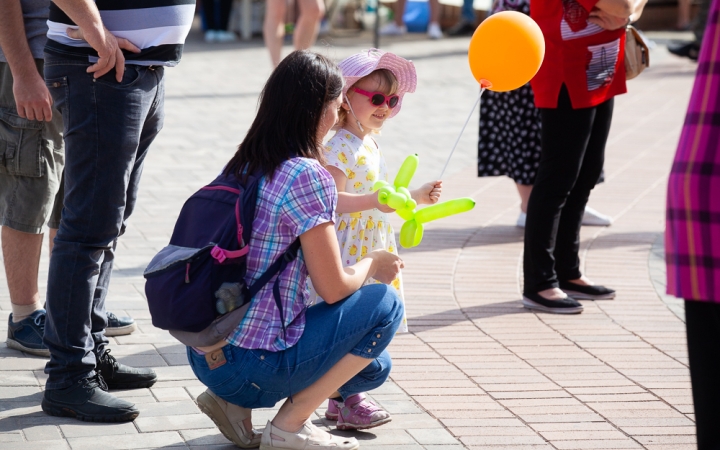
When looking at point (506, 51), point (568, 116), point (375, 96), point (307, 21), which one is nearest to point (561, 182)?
point (568, 116)

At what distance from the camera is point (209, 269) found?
279cm

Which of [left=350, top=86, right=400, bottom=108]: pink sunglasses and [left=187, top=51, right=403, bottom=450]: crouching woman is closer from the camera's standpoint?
→ [left=187, top=51, right=403, bottom=450]: crouching woman

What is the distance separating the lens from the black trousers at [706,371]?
235 centimetres

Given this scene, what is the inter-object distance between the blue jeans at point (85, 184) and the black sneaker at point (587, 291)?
2471mm

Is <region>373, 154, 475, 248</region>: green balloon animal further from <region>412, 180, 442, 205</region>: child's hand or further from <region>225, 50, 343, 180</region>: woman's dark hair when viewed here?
<region>225, 50, 343, 180</region>: woman's dark hair

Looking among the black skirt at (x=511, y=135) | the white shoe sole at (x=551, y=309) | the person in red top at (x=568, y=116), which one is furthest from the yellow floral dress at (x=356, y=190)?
the black skirt at (x=511, y=135)

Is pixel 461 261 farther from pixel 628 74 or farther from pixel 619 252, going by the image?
pixel 628 74

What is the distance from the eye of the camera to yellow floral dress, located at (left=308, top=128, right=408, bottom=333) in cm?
330

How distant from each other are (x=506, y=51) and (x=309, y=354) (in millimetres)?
1263

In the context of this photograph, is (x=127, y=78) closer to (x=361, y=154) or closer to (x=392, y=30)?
(x=361, y=154)

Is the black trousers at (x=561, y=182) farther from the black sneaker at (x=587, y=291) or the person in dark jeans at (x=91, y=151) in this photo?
the person in dark jeans at (x=91, y=151)

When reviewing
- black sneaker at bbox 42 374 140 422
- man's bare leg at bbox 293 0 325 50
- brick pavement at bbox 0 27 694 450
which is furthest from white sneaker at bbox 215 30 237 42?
black sneaker at bbox 42 374 140 422

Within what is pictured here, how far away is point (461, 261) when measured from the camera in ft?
18.0

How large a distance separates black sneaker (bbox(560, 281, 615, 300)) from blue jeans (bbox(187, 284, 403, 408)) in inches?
83.7
